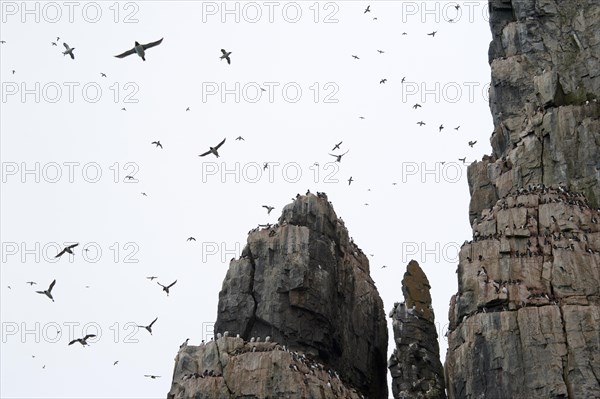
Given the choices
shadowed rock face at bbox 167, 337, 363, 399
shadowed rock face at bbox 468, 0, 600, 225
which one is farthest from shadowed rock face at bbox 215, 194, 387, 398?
shadowed rock face at bbox 468, 0, 600, 225

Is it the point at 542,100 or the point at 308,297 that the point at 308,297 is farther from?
the point at 542,100

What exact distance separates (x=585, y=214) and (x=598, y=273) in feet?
24.0

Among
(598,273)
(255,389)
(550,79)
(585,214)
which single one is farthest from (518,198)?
(255,389)

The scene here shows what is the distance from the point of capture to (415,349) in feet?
311

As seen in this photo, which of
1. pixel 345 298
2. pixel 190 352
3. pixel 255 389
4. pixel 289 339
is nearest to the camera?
pixel 255 389

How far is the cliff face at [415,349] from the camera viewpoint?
91.9 m

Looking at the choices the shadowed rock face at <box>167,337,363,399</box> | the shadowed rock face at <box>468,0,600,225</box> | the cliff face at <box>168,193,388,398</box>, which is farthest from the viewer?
the shadowed rock face at <box>468,0,600,225</box>

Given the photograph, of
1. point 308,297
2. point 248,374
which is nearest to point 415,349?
point 308,297

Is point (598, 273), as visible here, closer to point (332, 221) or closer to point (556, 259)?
point (556, 259)

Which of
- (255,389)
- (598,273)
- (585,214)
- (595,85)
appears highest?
(595,85)

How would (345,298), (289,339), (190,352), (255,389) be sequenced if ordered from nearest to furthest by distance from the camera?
1. (255,389)
2. (190,352)
3. (289,339)
4. (345,298)

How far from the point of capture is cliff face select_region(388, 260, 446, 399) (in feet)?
301

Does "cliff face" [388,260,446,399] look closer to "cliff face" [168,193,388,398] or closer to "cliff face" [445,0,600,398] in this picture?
"cliff face" [168,193,388,398]

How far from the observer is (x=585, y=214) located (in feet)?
272
